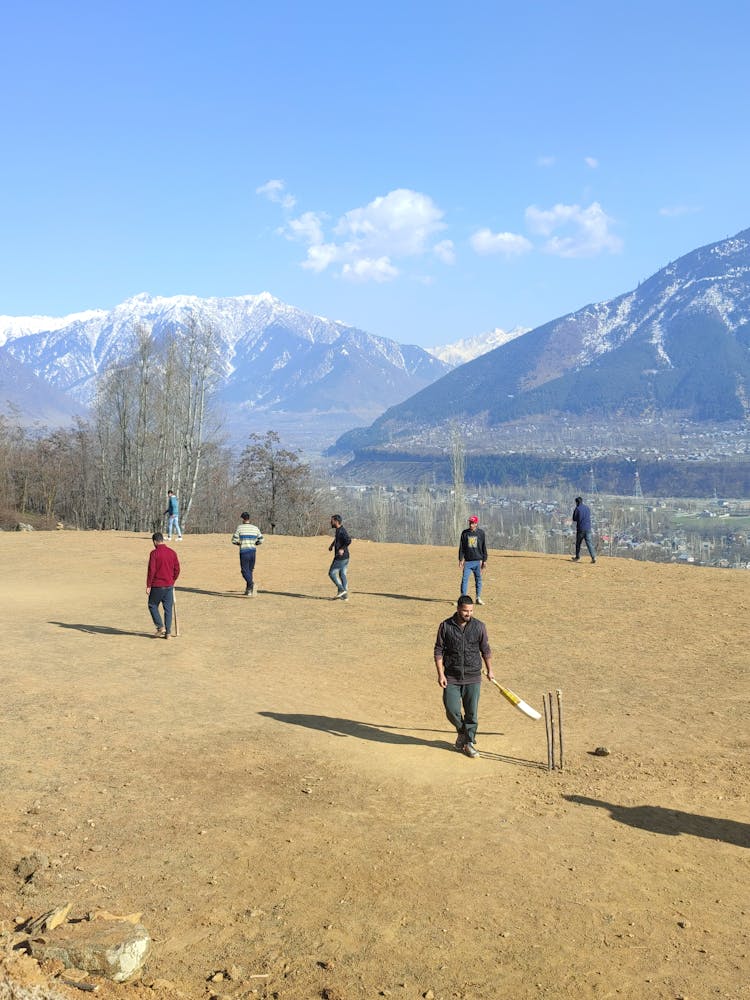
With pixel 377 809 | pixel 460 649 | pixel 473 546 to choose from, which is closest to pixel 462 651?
pixel 460 649

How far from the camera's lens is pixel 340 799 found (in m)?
8.38

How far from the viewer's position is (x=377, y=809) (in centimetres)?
817

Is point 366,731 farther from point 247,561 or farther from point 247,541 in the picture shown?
point 247,561

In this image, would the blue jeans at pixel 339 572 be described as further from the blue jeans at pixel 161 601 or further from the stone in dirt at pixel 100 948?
the stone in dirt at pixel 100 948

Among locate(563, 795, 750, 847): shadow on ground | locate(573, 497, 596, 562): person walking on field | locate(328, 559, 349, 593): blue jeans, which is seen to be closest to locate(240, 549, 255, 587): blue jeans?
locate(328, 559, 349, 593): blue jeans

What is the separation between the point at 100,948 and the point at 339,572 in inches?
583

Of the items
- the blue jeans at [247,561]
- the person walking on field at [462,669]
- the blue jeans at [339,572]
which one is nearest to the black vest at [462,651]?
the person walking on field at [462,669]

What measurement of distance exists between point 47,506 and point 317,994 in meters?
63.2

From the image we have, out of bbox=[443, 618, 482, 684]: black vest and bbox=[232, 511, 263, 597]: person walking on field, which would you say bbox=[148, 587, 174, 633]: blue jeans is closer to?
bbox=[232, 511, 263, 597]: person walking on field

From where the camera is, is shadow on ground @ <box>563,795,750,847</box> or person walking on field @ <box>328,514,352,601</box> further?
person walking on field @ <box>328,514,352,601</box>

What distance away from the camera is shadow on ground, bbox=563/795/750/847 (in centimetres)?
788

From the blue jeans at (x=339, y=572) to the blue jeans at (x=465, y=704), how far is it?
967cm

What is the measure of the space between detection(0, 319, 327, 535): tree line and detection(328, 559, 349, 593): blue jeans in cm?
3059

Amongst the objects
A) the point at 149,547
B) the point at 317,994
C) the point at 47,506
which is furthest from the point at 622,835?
the point at 47,506
